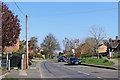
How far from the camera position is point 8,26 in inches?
970

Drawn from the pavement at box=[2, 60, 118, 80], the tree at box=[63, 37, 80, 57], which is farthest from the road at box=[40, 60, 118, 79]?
the tree at box=[63, 37, 80, 57]

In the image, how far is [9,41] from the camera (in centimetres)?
2594

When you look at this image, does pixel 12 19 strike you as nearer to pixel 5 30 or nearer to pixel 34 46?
pixel 5 30

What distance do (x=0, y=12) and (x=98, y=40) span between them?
2793 cm

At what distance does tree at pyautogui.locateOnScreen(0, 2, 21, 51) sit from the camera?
79.3 ft

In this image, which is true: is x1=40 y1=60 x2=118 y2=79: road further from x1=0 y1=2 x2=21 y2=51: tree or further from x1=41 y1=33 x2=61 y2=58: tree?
x1=41 y1=33 x2=61 y2=58: tree

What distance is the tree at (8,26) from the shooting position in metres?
24.2

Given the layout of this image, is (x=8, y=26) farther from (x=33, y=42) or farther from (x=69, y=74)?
(x=33, y=42)

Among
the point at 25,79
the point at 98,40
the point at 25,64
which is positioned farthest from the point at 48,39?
the point at 25,79

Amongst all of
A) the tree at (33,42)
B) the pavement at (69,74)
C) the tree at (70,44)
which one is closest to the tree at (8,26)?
the pavement at (69,74)

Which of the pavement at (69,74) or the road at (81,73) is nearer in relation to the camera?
the pavement at (69,74)

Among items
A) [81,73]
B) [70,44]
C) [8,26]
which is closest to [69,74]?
[81,73]

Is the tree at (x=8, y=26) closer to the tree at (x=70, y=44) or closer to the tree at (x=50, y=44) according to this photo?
the tree at (x=70, y=44)

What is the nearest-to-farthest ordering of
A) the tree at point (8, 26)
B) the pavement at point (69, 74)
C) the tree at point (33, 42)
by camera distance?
the pavement at point (69, 74) < the tree at point (8, 26) < the tree at point (33, 42)
